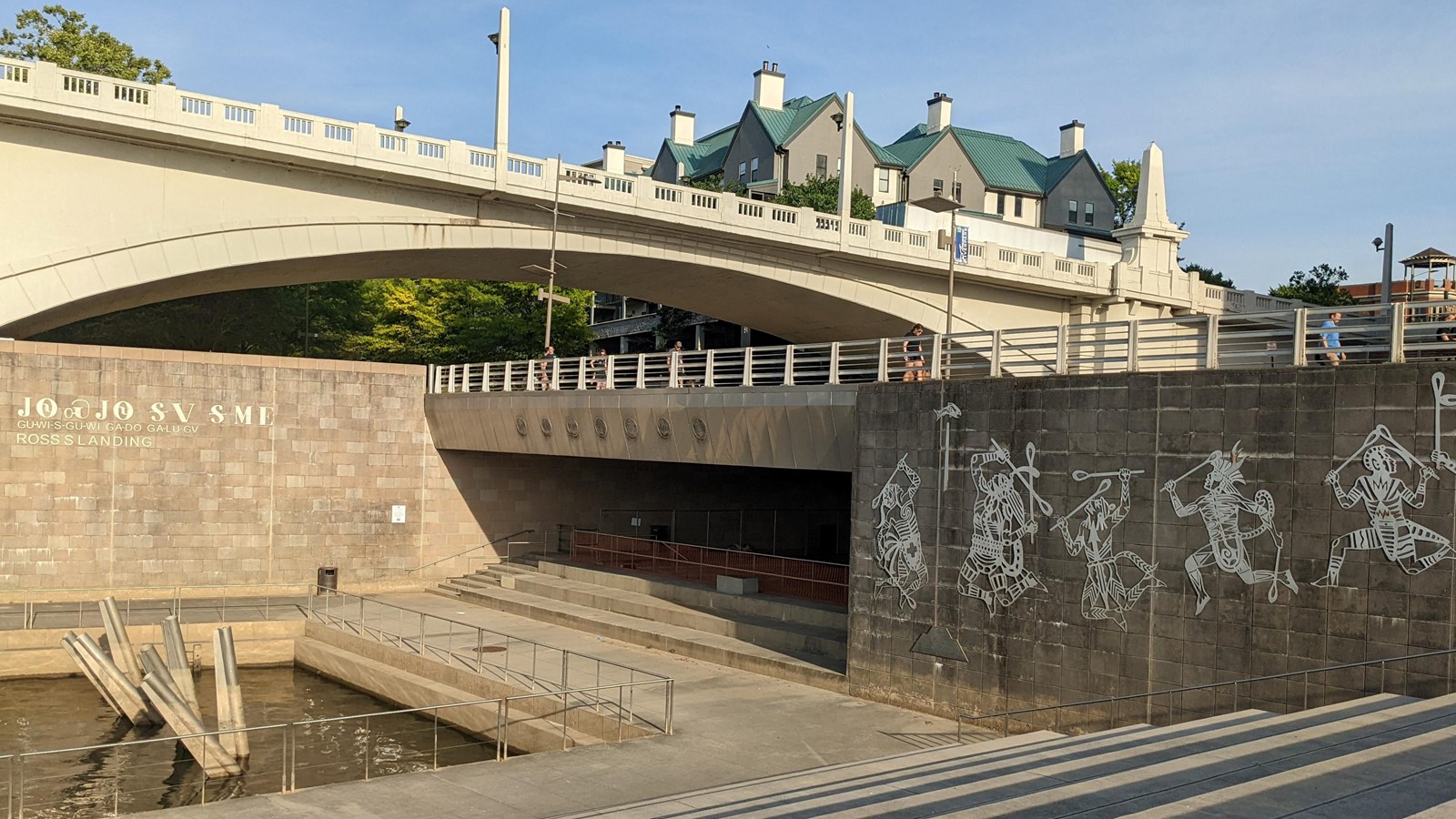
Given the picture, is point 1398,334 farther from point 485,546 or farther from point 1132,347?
point 485,546

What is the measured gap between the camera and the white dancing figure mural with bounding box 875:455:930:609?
1892 cm

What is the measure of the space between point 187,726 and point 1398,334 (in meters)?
18.9

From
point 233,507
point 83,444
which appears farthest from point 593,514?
point 83,444

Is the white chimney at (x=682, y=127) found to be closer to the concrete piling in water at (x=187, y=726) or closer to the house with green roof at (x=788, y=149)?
the house with green roof at (x=788, y=149)

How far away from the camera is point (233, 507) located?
3142 cm

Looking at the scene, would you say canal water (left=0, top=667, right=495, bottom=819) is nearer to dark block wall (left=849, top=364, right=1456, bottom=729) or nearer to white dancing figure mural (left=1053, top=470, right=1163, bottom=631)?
dark block wall (left=849, top=364, right=1456, bottom=729)

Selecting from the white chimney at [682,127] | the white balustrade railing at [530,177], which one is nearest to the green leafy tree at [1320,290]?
the white balustrade railing at [530,177]

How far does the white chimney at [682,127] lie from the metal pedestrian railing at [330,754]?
7563 cm

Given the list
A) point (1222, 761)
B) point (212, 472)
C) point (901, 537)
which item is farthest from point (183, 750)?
point (1222, 761)

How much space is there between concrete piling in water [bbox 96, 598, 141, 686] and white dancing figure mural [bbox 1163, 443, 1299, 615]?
20055mm

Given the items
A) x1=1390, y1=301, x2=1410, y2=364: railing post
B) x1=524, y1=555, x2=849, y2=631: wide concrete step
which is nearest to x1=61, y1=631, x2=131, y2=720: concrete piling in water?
x1=524, y1=555, x2=849, y2=631: wide concrete step

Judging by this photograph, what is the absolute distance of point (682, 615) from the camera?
25.6 meters

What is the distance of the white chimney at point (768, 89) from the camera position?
8325cm

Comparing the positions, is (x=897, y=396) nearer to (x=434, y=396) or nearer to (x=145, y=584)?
(x=434, y=396)
